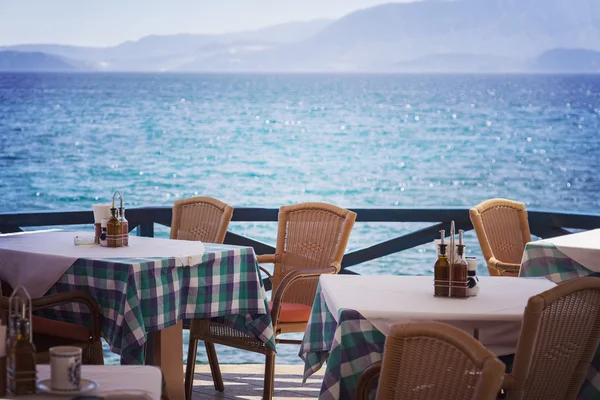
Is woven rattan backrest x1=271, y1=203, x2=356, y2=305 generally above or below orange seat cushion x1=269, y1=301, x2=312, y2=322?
above

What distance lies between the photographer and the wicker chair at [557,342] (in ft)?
8.06

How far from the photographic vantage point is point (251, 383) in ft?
15.3

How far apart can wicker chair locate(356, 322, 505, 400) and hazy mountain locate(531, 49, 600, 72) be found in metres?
27.2

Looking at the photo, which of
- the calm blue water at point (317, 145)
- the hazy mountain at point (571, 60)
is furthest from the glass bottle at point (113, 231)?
the hazy mountain at point (571, 60)

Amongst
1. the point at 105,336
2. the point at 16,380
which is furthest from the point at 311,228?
the point at 16,380

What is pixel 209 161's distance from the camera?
30.6m

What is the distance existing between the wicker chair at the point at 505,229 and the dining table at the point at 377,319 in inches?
65.8

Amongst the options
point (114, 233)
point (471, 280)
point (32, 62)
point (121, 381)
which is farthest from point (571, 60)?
point (121, 381)

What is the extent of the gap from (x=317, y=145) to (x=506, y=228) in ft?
87.6

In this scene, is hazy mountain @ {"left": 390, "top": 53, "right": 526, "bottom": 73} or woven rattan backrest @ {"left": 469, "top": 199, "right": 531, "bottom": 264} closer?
woven rattan backrest @ {"left": 469, "top": 199, "right": 531, "bottom": 264}

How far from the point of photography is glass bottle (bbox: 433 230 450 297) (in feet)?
10.2

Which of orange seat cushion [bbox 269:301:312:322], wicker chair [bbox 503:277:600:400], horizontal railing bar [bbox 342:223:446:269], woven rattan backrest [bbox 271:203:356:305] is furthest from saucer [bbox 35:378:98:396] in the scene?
horizontal railing bar [bbox 342:223:446:269]

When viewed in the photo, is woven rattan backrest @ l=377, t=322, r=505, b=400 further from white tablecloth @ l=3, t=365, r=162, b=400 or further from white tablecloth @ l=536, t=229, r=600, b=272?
white tablecloth @ l=536, t=229, r=600, b=272

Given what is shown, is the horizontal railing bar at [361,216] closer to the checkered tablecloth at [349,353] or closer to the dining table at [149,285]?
the dining table at [149,285]
